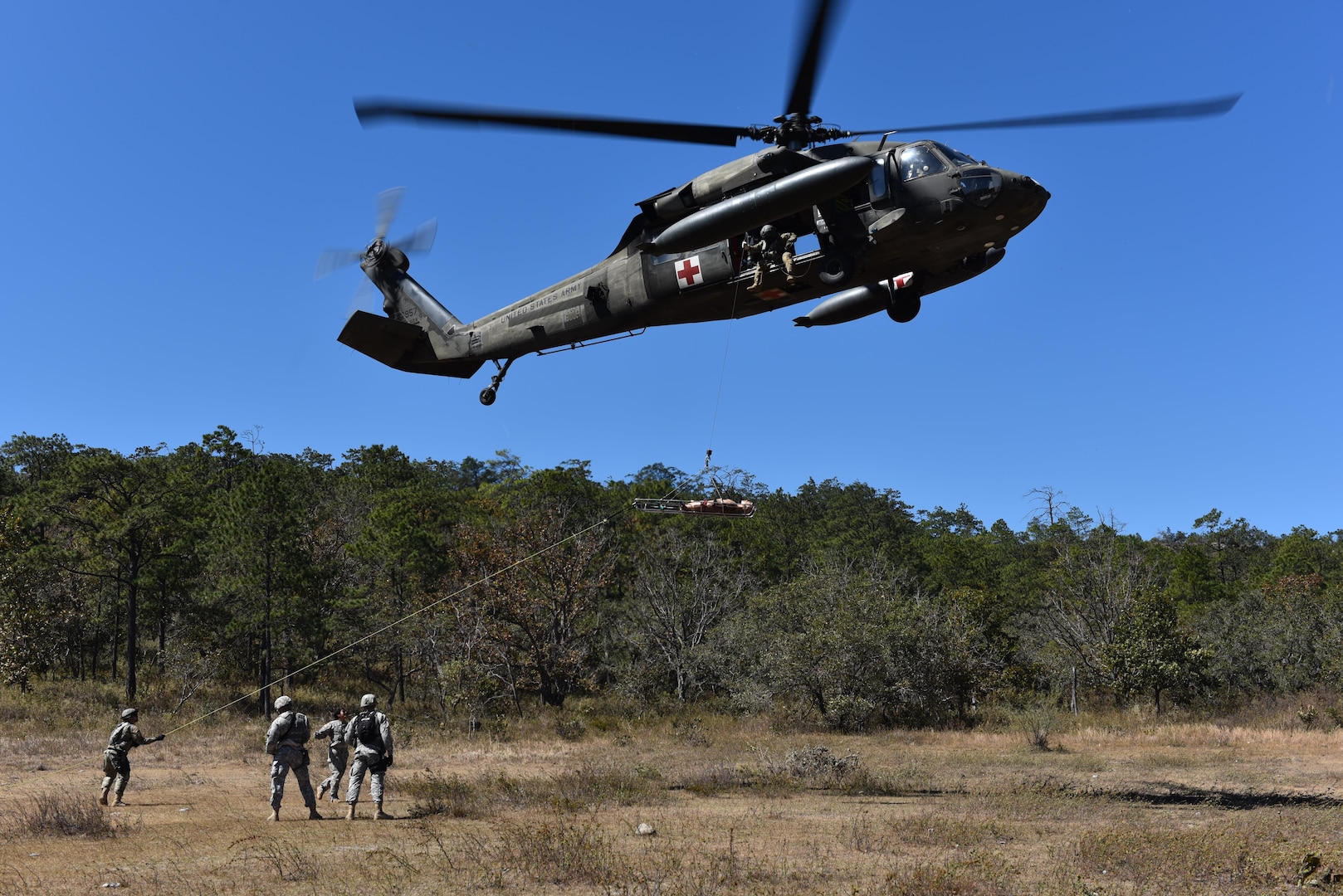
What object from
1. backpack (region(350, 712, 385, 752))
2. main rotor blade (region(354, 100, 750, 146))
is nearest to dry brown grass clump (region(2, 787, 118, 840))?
backpack (region(350, 712, 385, 752))

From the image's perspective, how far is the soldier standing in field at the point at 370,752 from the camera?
37.4 feet

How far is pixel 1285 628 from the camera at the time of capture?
3581 centimetres

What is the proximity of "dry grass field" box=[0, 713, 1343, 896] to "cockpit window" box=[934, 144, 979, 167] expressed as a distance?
8.10 m

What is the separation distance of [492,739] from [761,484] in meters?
50.9

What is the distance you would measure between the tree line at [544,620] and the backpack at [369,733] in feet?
49.0

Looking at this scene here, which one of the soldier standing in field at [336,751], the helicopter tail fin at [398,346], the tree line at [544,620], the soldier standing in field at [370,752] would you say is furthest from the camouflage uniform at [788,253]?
the tree line at [544,620]

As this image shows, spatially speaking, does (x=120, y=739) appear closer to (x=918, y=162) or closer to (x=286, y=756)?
(x=286, y=756)

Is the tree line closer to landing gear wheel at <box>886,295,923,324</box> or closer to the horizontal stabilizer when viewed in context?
the horizontal stabilizer

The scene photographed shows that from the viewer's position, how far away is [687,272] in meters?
13.6

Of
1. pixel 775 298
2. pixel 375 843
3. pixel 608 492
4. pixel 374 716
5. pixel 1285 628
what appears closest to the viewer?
pixel 375 843

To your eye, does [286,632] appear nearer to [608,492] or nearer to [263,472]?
[263,472]

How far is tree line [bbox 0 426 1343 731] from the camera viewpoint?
27.8 m

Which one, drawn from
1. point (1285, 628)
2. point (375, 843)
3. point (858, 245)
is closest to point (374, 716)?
point (375, 843)

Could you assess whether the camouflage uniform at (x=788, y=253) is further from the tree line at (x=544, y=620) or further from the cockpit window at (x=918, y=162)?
the tree line at (x=544, y=620)
